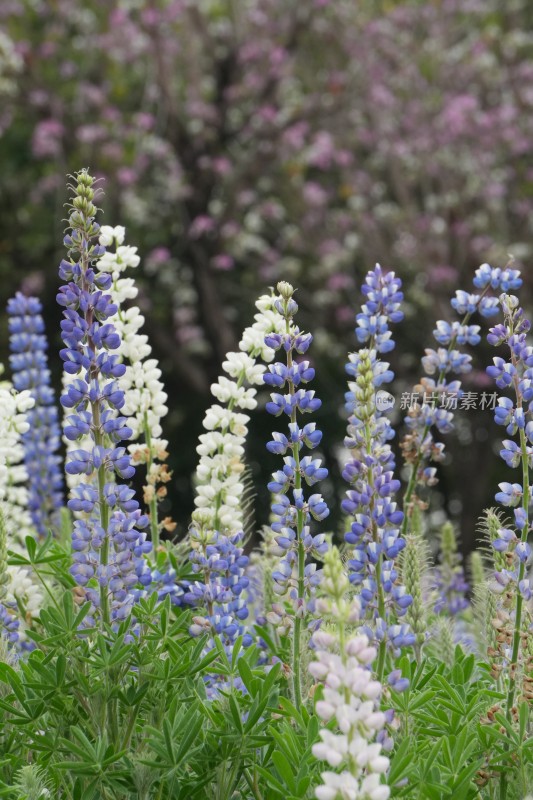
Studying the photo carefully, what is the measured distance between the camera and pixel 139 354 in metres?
2.92

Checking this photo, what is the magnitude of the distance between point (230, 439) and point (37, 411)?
178 cm

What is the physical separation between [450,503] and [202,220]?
447 cm

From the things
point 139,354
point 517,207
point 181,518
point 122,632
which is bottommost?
point 122,632

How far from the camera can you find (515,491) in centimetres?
239

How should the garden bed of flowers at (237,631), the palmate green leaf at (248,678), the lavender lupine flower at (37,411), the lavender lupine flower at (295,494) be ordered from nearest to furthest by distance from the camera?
the garden bed of flowers at (237,631) → the palmate green leaf at (248,678) → the lavender lupine flower at (295,494) → the lavender lupine flower at (37,411)

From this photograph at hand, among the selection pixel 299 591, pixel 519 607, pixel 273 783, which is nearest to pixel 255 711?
pixel 273 783

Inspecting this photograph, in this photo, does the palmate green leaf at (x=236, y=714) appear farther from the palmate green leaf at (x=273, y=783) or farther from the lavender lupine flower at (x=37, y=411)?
the lavender lupine flower at (x=37, y=411)

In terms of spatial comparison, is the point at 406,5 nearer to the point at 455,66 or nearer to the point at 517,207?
the point at 455,66

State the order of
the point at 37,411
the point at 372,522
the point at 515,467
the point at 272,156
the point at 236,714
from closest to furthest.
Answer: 1. the point at 236,714
2. the point at 372,522
3. the point at 515,467
4. the point at 37,411
5. the point at 272,156

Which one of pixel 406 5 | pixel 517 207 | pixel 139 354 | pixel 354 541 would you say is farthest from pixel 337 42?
pixel 354 541

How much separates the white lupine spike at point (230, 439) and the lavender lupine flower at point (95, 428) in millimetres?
327

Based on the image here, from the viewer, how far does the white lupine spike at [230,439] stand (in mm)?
2695

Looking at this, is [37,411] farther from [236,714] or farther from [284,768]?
[284,768]

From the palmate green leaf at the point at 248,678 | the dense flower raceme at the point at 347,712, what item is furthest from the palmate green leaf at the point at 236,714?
the dense flower raceme at the point at 347,712
